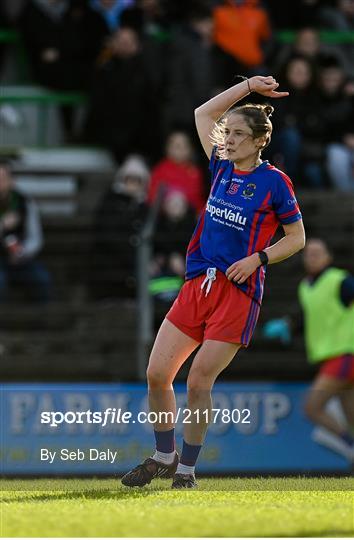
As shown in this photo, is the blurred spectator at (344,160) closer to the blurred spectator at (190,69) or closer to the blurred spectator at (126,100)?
the blurred spectator at (190,69)

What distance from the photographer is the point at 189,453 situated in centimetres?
873

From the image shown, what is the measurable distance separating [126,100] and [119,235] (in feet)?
5.51

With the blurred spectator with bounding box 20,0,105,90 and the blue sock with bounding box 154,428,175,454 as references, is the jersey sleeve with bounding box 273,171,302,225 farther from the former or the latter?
the blurred spectator with bounding box 20,0,105,90

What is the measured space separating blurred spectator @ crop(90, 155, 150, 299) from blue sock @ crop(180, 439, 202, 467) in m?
6.17

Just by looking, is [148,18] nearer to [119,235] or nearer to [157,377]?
[119,235]

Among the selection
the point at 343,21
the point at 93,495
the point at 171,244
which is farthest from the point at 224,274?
the point at 343,21

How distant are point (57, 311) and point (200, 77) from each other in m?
3.03

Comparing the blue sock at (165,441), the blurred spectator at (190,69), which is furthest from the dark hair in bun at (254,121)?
the blurred spectator at (190,69)

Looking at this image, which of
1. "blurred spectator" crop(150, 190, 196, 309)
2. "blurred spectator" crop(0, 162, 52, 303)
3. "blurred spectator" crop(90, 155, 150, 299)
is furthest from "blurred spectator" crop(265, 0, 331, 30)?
"blurred spectator" crop(0, 162, 52, 303)

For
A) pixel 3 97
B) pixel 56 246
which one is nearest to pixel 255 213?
pixel 56 246

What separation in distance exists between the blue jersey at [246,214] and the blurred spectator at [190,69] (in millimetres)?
7128

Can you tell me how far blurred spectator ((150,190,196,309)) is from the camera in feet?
47.6

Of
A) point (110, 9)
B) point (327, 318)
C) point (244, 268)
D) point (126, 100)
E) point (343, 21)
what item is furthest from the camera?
point (343, 21)

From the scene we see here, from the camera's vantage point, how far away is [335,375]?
13.9 metres
